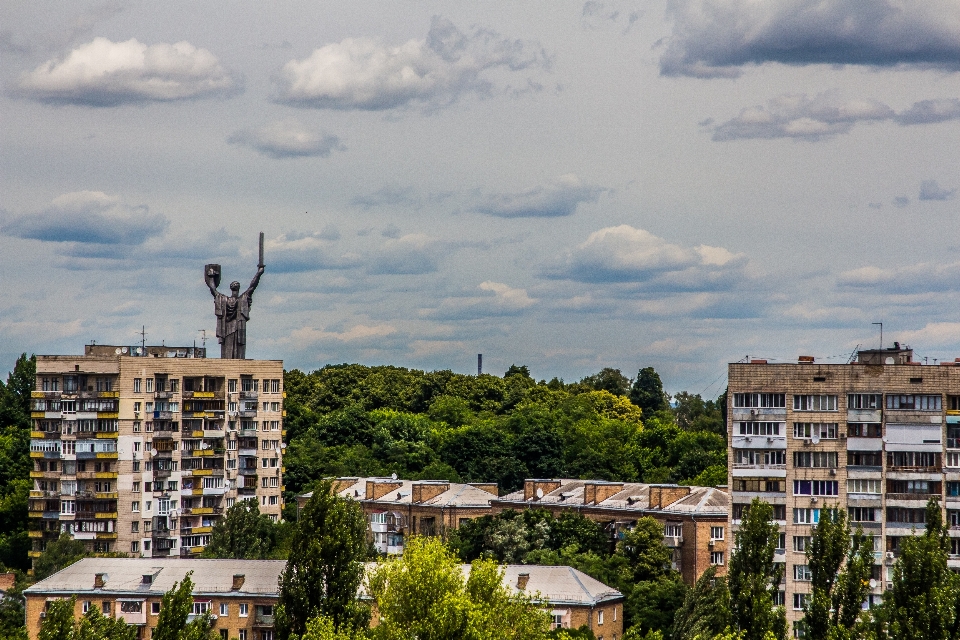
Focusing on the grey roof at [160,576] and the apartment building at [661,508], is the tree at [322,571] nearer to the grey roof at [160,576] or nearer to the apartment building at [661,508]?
the grey roof at [160,576]

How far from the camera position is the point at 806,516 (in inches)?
3642

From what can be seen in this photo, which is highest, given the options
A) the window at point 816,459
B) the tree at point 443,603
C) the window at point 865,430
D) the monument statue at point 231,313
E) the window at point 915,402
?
the monument statue at point 231,313

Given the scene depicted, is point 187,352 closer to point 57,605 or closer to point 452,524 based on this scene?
point 452,524

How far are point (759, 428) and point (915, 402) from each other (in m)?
9.40

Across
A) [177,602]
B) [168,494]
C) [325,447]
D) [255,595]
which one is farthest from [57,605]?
[325,447]

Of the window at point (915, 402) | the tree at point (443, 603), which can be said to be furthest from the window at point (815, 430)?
the tree at point (443, 603)

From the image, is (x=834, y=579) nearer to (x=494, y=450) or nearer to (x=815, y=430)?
(x=815, y=430)

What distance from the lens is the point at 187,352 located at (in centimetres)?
13638

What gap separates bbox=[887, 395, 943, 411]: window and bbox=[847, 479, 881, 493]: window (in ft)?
15.3

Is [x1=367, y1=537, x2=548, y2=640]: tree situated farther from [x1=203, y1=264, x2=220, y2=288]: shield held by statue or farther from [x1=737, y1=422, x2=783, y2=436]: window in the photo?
[x1=203, y1=264, x2=220, y2=288]: shield held by statue

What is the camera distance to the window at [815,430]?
9281cm

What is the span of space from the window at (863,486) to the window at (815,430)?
2943 mm

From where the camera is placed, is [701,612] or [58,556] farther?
[58,556]

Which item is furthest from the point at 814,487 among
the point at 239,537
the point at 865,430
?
the point at 239,537
